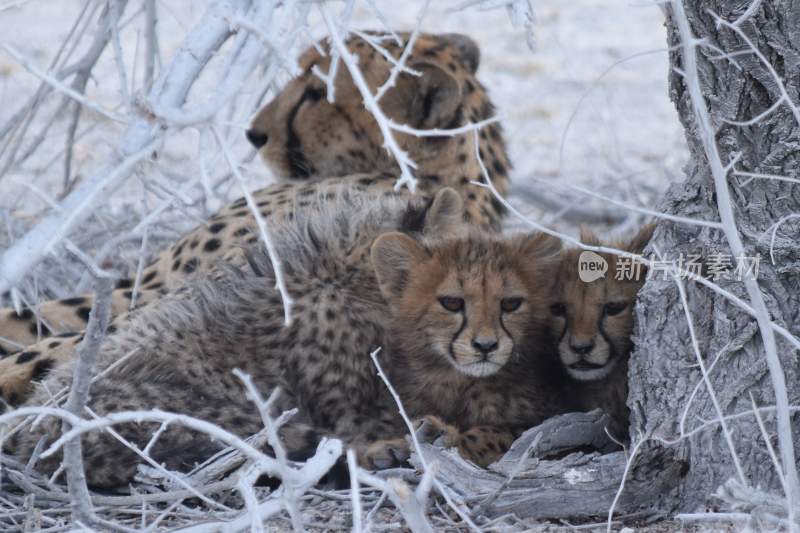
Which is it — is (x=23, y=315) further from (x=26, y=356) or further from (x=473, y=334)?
(x=473, y=334)

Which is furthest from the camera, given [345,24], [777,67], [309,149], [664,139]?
[664,139]

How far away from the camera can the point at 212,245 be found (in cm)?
334

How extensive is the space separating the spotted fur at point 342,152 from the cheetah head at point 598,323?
77 centimetres

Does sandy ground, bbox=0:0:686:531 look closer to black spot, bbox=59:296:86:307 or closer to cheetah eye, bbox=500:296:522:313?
black spot, bbox=59:296:86:307

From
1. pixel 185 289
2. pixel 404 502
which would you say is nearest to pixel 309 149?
pixel 185 289

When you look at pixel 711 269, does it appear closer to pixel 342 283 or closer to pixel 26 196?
pixel 342 283

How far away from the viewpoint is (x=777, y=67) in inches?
83.6

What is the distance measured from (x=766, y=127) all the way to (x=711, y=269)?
26 centimetres

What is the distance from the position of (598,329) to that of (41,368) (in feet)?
4.07

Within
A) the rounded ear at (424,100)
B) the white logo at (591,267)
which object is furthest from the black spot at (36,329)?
the white logo at (591,267)

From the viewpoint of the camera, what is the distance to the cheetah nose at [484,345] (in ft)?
7.88

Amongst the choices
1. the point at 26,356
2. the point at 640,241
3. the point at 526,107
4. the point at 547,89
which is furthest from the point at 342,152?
the point at 547,89

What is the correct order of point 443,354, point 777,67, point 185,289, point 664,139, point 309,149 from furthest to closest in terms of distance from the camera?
point 664,139 → point 309,149 → point 185,289 → point 443,354 → point 777,67

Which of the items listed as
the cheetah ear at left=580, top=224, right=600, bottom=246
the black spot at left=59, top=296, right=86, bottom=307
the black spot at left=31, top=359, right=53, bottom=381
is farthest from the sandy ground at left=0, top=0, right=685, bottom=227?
the cheetah ear at left=580, top=224, right=600, bottom=246
